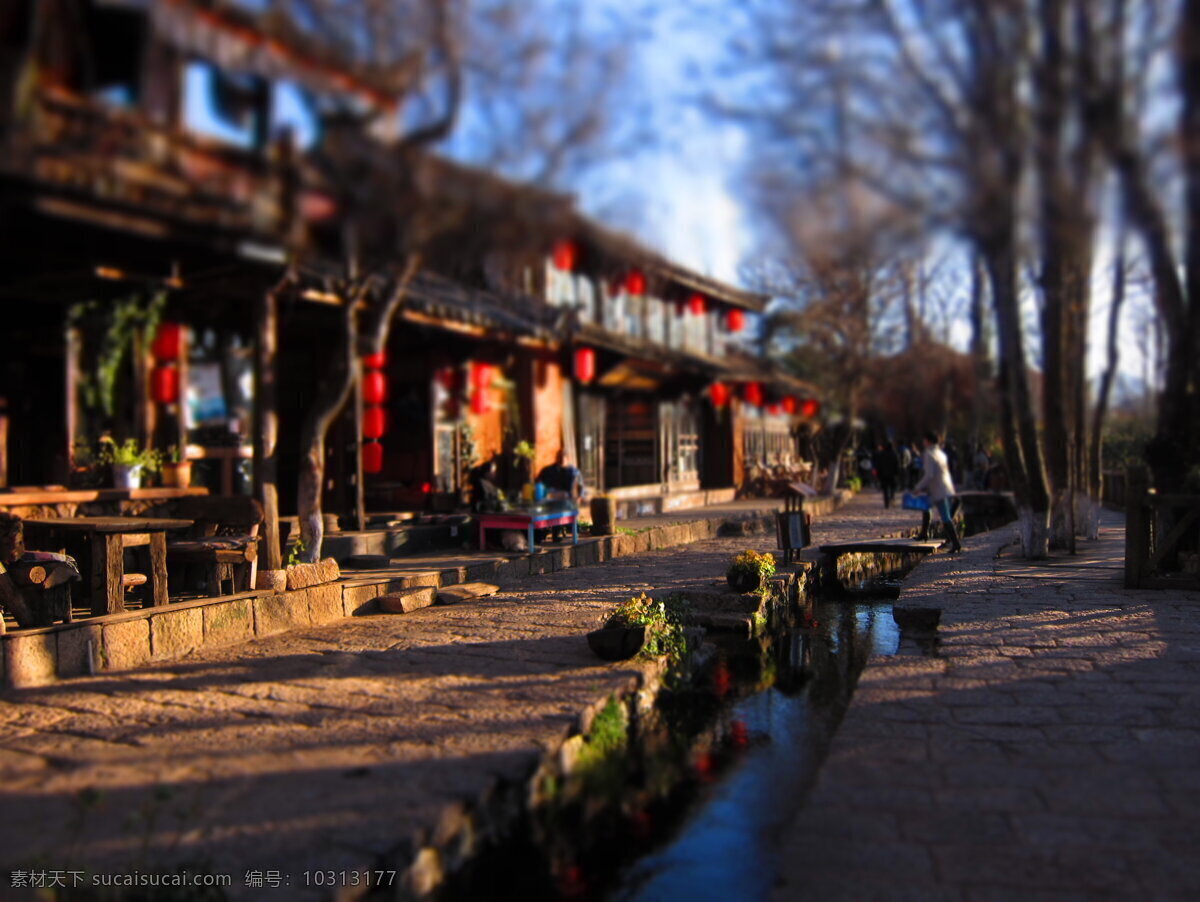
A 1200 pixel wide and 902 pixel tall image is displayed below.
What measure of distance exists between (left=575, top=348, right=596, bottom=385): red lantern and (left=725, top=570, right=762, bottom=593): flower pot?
8111mm

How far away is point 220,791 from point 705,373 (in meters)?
17.4

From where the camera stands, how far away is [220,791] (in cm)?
371

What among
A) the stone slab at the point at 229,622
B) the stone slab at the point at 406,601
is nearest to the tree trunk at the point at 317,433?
the stone slab at the point at 406,601

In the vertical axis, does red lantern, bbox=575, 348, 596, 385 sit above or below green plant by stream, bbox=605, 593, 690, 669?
above

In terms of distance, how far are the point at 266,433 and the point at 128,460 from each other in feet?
6.68

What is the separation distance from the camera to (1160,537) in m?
8.93

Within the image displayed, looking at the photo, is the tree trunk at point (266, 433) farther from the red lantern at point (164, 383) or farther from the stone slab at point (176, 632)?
the red lantern at point (164, 383)

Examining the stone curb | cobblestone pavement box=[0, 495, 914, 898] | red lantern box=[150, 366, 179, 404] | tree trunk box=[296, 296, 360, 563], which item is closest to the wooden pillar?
tree trunk box=[296, 296, 360, 563]

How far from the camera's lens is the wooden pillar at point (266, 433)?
820 centimetres

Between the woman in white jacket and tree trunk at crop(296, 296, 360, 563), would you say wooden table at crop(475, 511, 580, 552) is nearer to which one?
tree trunk at crop(296, 296, 360, 563)

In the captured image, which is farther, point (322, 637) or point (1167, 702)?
point (322, 637)

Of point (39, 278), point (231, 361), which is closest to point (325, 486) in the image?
point (231, 361)

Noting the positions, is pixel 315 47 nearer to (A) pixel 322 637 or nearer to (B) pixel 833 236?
(B) pixel 833 236

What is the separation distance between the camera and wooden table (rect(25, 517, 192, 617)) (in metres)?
6.41
